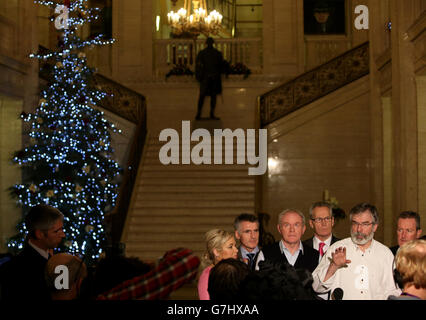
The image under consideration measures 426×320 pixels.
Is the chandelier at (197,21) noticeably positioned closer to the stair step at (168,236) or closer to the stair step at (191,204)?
the stair step at (191,204)

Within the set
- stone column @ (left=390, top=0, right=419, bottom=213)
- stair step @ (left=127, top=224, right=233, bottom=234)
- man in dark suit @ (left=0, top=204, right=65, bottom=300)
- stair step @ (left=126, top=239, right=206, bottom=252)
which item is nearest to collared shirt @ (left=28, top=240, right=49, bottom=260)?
man in dark suit @ (left=0, top=204, right=65, bottom=300)

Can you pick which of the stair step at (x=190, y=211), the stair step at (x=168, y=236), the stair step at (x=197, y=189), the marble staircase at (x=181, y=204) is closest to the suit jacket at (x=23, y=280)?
the marble staircase at (x=181, y=204)

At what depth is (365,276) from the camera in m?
5.06

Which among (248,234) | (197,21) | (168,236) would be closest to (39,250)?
(248,234)

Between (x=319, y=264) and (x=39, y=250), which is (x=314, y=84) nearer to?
(x=319, y=264)

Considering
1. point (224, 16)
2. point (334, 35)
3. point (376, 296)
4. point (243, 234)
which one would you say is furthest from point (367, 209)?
point (224, 16)

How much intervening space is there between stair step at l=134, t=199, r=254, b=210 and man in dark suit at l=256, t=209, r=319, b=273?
8760 mm

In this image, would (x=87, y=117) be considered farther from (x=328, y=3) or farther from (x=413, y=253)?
(x=328, y=3)

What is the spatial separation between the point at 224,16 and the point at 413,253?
19.5m

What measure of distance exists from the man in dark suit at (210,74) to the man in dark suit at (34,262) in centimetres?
1321

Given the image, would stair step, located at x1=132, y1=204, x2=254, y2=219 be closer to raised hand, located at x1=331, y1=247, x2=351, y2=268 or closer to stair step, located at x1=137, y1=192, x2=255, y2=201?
stair step, located at x1=137, y1=192, x2=255, y2=201

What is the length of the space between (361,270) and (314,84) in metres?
11.5

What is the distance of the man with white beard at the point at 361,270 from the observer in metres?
4.96

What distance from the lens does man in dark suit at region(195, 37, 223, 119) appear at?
57.1ft
